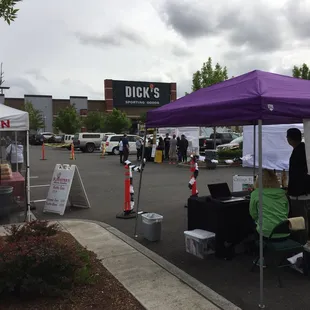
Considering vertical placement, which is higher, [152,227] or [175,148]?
[175,148]

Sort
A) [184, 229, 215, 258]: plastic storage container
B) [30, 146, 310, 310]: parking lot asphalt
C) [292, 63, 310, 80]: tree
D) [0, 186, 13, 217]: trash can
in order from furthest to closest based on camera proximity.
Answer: [292, 63, 310, 80]: tree
[0, 186, 13, 217]: trash can
[184, 229, 215, 258]: plastic storage container
[30, 146, 310, 310]: parking lot asphalt

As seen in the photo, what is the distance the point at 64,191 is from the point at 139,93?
64.0 metres

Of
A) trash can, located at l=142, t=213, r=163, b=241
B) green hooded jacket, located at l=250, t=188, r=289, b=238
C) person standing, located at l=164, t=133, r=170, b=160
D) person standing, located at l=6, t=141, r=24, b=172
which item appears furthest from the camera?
person standing, located at l=164, t=133, r=170, b=160

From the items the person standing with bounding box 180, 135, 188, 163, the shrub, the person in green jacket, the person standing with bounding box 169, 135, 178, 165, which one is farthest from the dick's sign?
the person in green jacket

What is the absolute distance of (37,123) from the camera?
62.0 meters

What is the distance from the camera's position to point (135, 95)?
70812mm

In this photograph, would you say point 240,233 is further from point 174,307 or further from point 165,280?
point 174,307

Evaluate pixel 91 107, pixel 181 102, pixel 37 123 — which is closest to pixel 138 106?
pixel 91 107

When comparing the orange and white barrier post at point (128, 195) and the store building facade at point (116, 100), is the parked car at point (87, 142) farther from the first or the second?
the store building facade at point (116, 100)

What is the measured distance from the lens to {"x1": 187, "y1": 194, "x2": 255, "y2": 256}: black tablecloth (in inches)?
200

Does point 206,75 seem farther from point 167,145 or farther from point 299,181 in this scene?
point 299,181

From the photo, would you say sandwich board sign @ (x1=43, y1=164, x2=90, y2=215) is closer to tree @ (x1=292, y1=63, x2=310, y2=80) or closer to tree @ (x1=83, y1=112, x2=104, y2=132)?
tree @ (x1=292, y1=63, x2=310, y2=80)

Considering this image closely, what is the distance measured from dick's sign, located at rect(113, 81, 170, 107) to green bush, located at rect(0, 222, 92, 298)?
66.7 metres

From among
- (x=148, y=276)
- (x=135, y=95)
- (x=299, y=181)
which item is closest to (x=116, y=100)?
(x=135, y=95)
